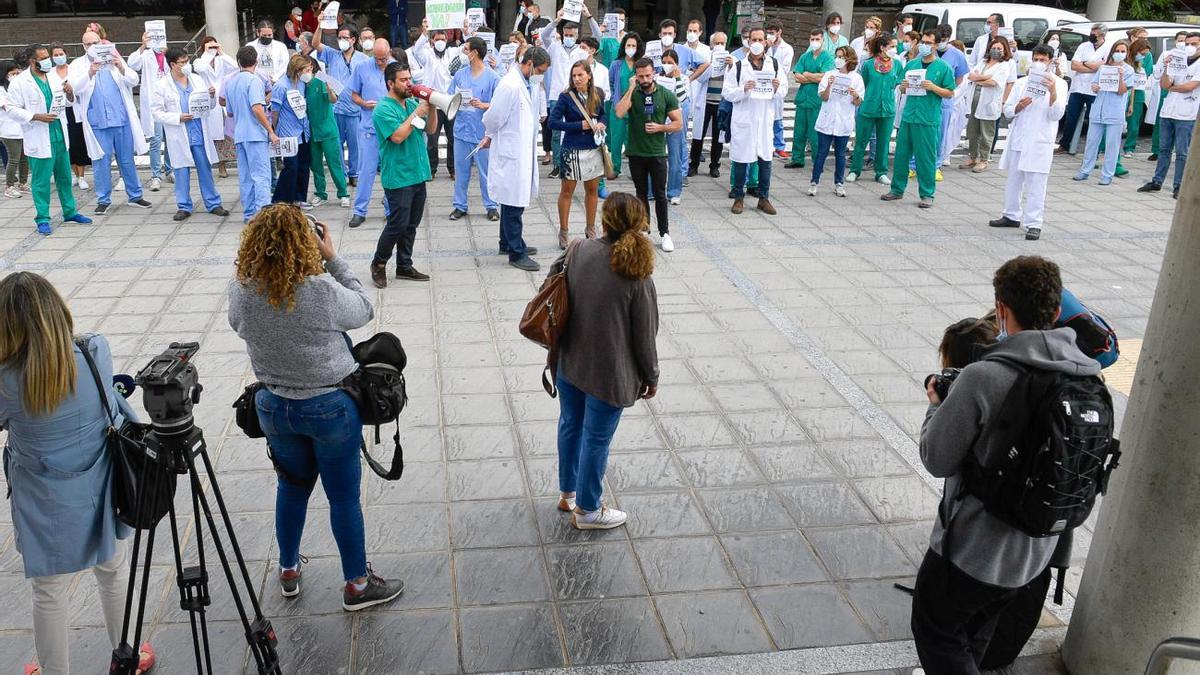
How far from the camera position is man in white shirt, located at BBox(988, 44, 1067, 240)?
31.8ft

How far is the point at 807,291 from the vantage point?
8.22 meters

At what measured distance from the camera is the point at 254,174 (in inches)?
388

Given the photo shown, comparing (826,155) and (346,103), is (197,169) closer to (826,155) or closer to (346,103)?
(346,103)

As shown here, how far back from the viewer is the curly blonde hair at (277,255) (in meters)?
3.40

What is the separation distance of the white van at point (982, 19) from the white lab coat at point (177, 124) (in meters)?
11.5

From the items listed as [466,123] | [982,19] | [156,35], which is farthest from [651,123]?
[982,19]

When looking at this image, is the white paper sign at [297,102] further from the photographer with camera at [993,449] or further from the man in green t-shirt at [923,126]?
the photographer with camera at [993,449]

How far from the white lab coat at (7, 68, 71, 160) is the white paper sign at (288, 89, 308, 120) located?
222 centimetres

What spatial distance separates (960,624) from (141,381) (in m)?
2.75

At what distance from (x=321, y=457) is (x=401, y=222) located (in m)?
4.57

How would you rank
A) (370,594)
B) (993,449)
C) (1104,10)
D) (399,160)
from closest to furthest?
(993,449) → (370,594) → (399,160) → (1104,10)

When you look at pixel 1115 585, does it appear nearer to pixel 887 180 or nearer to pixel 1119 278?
pixel 1119 278

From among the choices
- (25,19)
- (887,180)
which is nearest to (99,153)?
(887,180)

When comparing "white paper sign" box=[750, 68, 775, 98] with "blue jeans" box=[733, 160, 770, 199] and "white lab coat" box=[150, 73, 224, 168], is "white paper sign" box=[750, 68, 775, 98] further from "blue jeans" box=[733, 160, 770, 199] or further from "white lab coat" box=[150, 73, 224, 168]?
"white lab coat" box=[150, 73, 224, 168]
